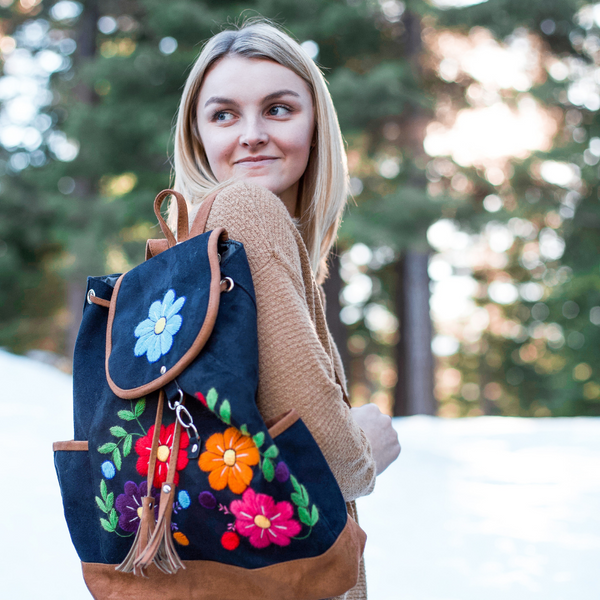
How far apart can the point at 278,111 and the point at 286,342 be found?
667mm

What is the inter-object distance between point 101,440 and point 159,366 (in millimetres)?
179

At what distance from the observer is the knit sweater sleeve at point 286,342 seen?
0.92 metres

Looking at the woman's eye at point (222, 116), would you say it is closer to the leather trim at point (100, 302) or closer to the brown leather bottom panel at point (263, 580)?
the leather trim at point (100, 302)

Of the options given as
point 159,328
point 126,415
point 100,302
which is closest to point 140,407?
point 126,415

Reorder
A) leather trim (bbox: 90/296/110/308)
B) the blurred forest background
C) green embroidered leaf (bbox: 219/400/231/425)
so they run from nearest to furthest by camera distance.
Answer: green embroidered leaf (bbox: 219/400/231/425)
leather trim (bbox: 90/296/110/308)
the blurred forest background

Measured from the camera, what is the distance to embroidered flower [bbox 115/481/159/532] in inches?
36.9

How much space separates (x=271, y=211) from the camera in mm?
1026

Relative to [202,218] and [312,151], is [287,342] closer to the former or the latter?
Result: [202,218]

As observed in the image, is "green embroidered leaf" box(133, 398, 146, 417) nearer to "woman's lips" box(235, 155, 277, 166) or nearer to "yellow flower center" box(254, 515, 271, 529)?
"yellow flower center" box(254, 515, 271, 529)

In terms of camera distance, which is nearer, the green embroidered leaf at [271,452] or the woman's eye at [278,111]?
the green embroidered leaf at [271,452]

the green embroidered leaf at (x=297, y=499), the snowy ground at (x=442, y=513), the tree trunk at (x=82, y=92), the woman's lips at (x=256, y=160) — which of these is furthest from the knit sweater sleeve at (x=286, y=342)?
the tree trunk at (x=82, y=92)

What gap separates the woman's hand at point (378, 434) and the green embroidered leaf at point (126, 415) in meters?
0.45

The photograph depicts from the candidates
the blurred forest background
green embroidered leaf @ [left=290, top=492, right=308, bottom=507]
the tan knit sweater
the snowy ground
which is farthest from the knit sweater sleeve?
the blurred forest background

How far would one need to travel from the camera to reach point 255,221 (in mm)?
1002
